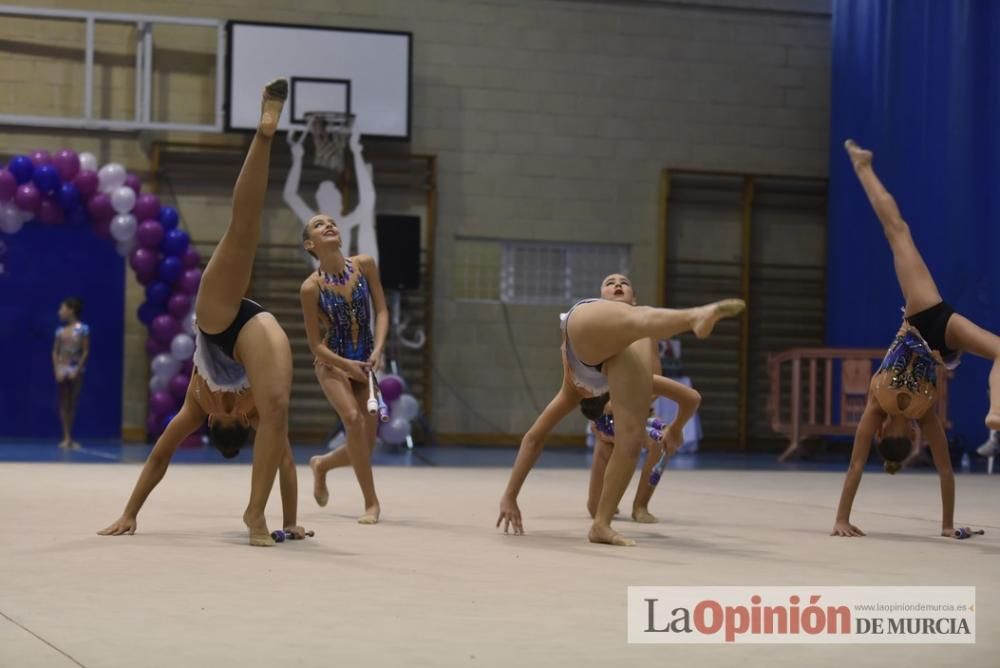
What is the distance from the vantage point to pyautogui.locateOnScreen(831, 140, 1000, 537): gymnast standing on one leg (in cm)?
613

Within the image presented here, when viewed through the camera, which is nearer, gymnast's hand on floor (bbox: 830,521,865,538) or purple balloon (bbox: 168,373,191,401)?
gymnast's hand on floor (bbox: 830,521,865,538)

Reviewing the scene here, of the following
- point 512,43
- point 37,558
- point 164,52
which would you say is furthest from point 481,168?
point 37,558

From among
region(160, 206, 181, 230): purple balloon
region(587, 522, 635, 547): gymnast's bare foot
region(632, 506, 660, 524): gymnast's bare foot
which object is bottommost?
region(632, 506, 660, 524): gymnast's bare foot

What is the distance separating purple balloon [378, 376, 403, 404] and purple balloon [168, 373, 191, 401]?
1996 millimetres

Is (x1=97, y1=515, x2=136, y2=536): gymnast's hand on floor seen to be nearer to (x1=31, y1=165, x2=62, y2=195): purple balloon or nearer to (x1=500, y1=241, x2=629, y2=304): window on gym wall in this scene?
(x1=31, y1=165, x2=62, y2=195): purple balloon

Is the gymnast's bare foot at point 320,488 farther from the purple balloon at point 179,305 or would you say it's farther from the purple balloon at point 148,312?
the purple balloon at point 148,312

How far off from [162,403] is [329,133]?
346 cm

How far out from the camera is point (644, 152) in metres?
16.6

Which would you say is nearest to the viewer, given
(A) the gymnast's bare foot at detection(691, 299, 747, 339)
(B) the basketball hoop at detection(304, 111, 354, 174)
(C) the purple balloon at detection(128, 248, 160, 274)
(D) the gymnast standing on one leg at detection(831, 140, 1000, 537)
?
(A) the gymnast's bare foot at detection(691, 299, 747, 339)

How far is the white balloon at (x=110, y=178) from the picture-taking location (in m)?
13.9

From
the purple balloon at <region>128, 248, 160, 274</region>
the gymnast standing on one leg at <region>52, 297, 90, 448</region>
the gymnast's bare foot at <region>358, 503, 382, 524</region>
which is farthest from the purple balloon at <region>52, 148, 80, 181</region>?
the gymnast's bare foot at <region>358, 503, 382, 524</region>

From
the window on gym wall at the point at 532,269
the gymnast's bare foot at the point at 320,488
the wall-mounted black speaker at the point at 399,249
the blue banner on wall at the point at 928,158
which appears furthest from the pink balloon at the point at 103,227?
the blue banner on wall at the point at 928,158

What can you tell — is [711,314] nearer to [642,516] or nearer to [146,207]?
[642,516]

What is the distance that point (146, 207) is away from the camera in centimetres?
1394
